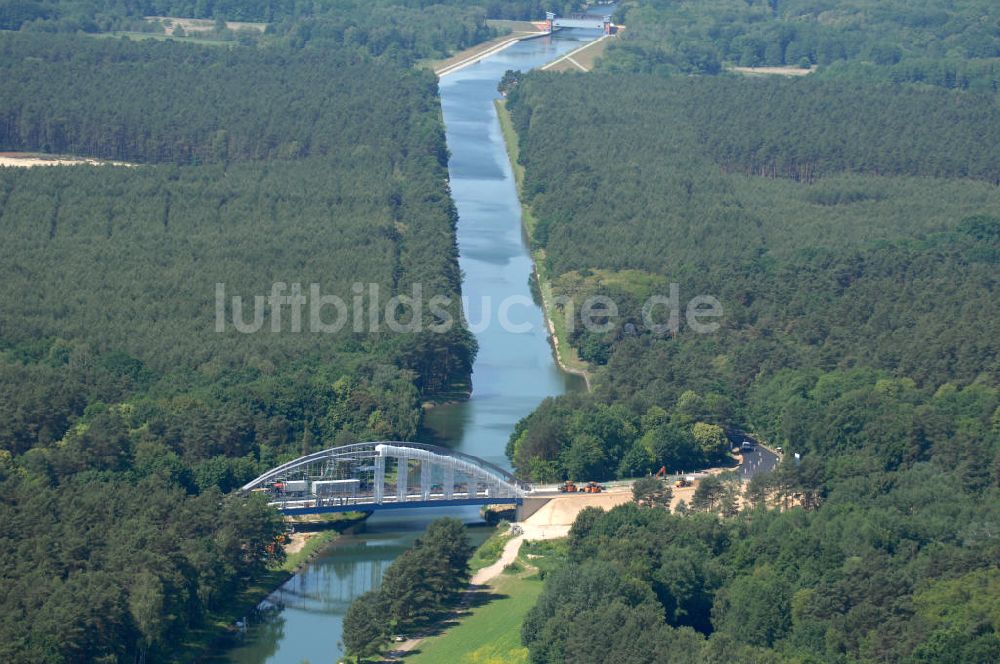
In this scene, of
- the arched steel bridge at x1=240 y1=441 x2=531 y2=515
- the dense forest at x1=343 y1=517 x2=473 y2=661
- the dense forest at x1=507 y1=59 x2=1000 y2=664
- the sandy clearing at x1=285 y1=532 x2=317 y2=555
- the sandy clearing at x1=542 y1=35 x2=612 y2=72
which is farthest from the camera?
the sandy clearing at x1=542 y1=35 x2=612 y2=72

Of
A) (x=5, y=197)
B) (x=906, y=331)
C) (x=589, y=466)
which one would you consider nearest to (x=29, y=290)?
(x=5, y=197)

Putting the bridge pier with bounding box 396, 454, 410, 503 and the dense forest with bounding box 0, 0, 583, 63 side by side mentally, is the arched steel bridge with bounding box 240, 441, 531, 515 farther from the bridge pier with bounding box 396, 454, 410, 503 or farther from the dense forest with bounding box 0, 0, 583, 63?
the dense forest with bounding box 0, 0, 583, 63

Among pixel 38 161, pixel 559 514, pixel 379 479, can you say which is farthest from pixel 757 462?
pixel 38 161

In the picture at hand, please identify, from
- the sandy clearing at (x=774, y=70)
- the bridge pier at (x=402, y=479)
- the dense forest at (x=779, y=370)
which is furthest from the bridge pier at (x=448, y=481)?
the sandy clearing at (x=774, y=70)

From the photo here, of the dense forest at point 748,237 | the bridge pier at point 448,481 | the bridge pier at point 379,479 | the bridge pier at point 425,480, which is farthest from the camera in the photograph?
the dense forest at point 748,237

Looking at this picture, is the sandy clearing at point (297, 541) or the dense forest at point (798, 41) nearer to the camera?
the sandy clearing at point (297, 541)

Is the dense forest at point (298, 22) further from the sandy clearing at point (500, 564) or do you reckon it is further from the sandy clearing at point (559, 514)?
the sandy clearing at point (500, 564)

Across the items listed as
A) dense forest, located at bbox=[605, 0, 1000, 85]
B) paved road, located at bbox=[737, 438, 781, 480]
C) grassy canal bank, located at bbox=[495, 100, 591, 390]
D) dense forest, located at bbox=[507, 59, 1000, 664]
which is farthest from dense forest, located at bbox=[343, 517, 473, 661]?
dense forest, located at bbox=[605, 0, 1000, 85]
